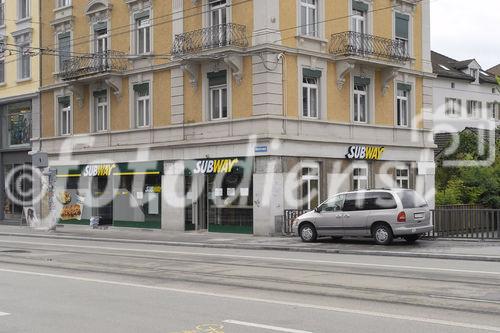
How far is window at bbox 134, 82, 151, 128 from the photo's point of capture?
100.0 ft

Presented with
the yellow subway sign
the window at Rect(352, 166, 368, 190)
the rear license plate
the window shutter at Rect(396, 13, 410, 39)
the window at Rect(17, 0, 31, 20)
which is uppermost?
the window at Rect(17, 0, 31, 20)

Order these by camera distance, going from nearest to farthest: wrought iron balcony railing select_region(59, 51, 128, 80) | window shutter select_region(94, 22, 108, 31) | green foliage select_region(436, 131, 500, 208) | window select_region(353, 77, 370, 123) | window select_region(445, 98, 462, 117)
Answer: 1. window select_region(353, 77, 370, 123)
2. wrought iron balcony railing select_region(59, 51, 128, 80)
3. green foliage select_region(436, 131, 500, 208)
4. window shutter select_region(94, 22, 108, 31)
5. window select_region(445, 98, 462, 117)

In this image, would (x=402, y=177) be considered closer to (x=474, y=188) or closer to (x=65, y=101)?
(x=474, y=188)

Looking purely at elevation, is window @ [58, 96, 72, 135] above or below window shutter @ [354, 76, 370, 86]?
below

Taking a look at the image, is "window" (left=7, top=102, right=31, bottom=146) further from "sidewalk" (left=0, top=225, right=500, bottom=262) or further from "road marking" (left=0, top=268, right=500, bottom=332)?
"road marking" (left=0, top=268, right=500, bottom=332)

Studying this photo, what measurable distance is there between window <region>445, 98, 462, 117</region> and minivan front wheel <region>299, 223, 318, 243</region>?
1335 inches

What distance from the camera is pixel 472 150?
115 ft

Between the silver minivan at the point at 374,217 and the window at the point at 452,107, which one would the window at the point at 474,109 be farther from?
the silver minivan at the point at 374,217

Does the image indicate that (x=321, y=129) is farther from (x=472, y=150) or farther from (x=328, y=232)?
(x=472, y=150)

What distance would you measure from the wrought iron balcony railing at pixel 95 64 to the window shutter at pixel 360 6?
10242 mm

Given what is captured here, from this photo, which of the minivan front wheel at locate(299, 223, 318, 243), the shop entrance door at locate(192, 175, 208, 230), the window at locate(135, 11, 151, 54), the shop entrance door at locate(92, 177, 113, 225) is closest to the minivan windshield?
the minivan front wheel at locate(299, 223, 318, 243)

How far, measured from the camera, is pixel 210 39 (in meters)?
26.8

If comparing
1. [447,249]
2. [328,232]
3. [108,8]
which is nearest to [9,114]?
[108,8]

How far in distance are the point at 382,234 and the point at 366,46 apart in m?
10.4
